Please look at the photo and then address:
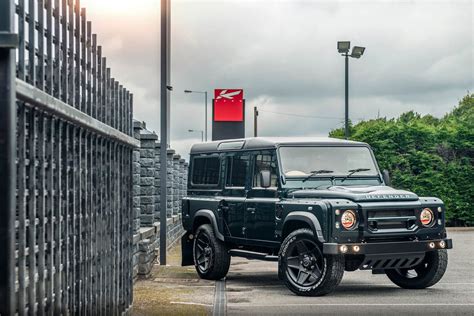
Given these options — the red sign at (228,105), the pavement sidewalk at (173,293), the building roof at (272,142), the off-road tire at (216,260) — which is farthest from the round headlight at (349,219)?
the red sign at (228,105)

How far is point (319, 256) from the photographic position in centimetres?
1195

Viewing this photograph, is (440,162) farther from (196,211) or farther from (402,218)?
(402,218)

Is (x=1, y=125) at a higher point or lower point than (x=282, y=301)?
higher

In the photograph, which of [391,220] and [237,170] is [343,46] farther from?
[391,220]

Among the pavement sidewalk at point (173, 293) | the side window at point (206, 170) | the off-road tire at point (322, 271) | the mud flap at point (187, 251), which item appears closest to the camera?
the pavement sidewalk at point (173, 293)

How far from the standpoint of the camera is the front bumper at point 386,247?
11.6m

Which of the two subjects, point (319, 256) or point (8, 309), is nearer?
point (8, 309)

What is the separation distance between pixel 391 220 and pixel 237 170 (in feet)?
10.0

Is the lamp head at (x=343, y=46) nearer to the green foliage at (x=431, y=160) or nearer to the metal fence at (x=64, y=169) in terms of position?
the green foliage at (x=431, y=160)

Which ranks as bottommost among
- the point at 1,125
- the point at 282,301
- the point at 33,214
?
the point at 282,301

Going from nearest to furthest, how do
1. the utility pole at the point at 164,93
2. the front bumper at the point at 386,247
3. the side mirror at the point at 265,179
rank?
1. the front bumper at the point at 386,247
2. the side mirror at the point at 265,179
3. the utility pole at the point at 164,93

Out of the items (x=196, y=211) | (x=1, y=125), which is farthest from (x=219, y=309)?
(x=1, y=125)

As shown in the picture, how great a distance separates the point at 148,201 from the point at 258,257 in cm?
383

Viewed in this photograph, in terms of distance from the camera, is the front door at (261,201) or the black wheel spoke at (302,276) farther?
the front door at (261,201)
